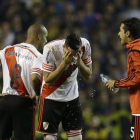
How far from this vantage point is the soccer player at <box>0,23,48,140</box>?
5.23m

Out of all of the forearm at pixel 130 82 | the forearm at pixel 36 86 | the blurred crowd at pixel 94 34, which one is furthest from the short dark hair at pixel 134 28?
the blurred crowd at pixel 94 34

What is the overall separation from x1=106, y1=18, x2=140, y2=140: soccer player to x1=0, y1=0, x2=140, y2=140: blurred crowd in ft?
11.7

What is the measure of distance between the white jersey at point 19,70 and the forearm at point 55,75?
34 cm

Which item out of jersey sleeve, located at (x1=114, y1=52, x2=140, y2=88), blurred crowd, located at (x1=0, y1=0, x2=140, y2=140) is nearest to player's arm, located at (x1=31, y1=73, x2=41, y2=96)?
jersey sleeve, located at (x1=114, y1=52, x2=140, y2=88)

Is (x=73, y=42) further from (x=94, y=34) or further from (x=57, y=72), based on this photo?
(x=94, y=34)

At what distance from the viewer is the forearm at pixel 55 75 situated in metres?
4.78

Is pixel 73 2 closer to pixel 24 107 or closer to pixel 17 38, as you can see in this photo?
pixel 17 38

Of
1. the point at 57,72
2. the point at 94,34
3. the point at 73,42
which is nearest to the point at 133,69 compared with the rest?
the point at 73,42

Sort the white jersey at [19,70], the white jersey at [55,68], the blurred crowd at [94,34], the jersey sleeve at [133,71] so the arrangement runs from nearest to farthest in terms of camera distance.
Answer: the jersey sleeve at [133,71], the white jersey at [55,68], the white jersey at [19,70], the blurred crowd at [94,34]

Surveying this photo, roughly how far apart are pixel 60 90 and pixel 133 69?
3.30 ft

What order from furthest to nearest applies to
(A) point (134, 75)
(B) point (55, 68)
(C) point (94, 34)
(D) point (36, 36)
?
(C) point (94, 34) < (D) point (36, 36) < (B) point (55, 68) < (A) point (134, 75)

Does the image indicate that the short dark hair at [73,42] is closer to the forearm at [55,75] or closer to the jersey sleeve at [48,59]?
the forearm at [55,75]

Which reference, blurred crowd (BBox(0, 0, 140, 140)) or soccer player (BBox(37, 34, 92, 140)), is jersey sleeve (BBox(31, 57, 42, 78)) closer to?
soccer player (BBox(37, 34, 92, 140))

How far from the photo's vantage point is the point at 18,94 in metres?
5.26
